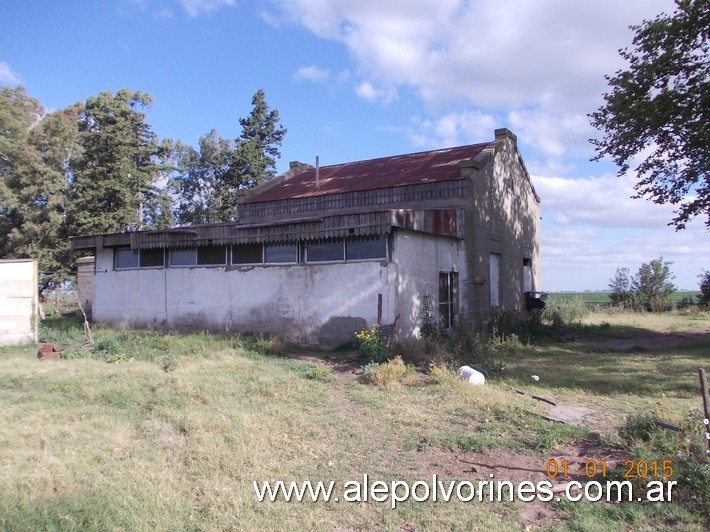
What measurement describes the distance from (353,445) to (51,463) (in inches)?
127

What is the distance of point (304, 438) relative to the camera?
625cm

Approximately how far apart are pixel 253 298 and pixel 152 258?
15.5 feet

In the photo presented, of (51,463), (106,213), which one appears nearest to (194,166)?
(106,213)

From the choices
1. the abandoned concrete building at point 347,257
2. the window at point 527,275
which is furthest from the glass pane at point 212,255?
the window at point 527,275

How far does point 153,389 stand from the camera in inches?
Result: 337

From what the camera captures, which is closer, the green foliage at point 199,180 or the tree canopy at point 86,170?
the tree canopy at point 86,170

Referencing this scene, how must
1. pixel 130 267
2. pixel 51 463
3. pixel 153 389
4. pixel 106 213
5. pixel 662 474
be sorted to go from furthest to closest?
pixel 106 213 < pixel 130 267 < pixel 153 389 < pixel 51 463 < pixel 662 474

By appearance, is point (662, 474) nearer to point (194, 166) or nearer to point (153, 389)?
point (153, 389)

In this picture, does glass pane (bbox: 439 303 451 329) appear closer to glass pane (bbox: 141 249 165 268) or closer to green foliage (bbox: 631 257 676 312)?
glass pane (bbox: 141 249 165 268)

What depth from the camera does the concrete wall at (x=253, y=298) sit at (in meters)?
13.1

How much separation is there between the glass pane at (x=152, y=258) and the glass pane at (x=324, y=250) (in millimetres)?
6005

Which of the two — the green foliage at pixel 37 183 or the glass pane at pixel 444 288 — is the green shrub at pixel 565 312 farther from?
the green foliage at pixel 37 183

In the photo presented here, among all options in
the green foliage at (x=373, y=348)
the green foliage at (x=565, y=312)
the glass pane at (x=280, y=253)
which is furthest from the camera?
the green foliage at (x=565, y=312)
